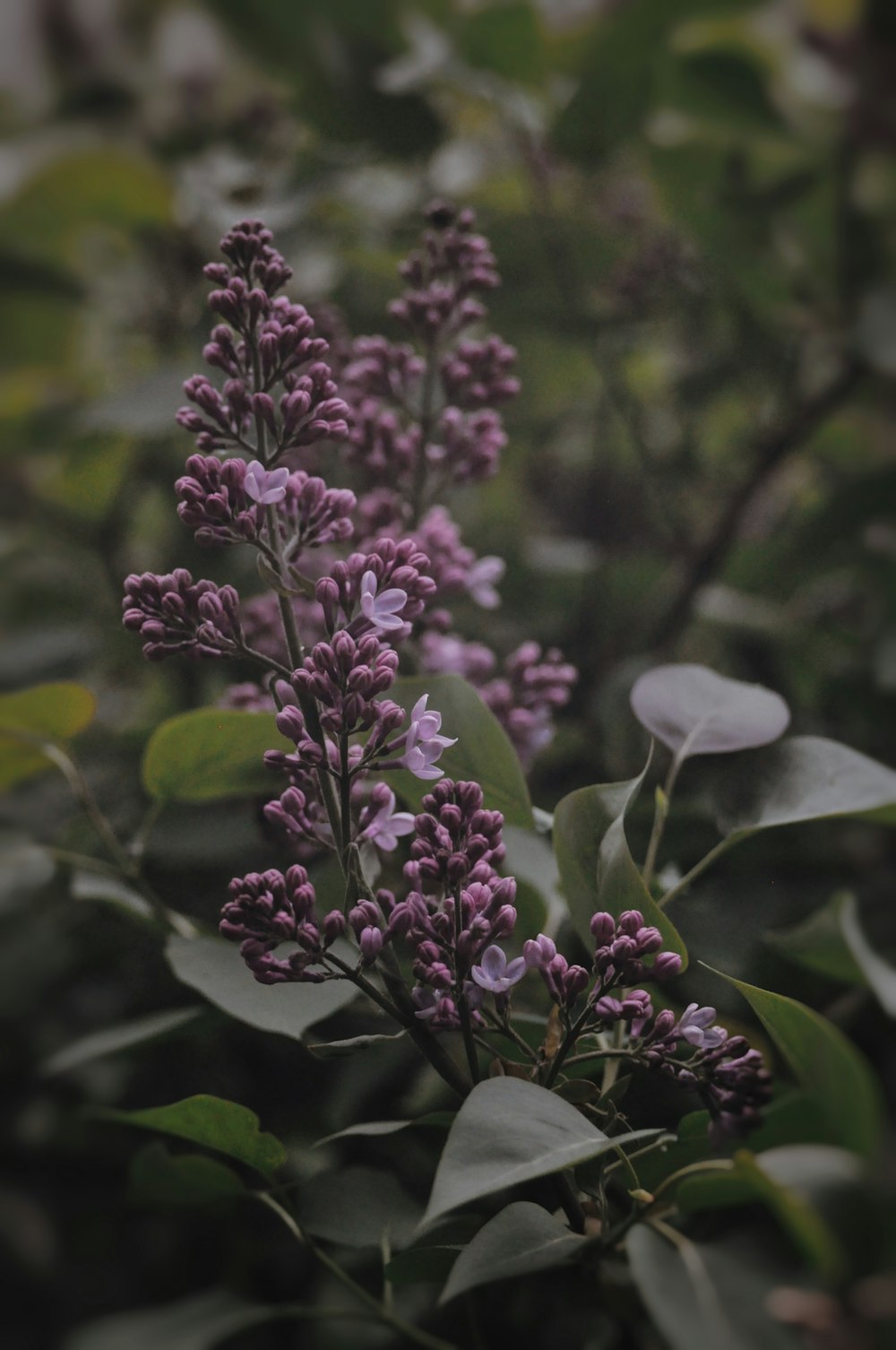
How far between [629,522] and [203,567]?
52 cm

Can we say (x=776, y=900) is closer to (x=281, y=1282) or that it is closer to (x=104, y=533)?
(x=281, y=1282)

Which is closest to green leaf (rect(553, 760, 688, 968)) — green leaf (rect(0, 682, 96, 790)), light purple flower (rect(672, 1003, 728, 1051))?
light purple flower (rect(672, 1003, 728, 1051))

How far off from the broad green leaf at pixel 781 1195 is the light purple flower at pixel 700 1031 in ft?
0.16

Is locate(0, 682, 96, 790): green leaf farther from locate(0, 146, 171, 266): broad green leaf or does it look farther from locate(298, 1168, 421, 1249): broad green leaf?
locate(0, 146, 171, 266): broad green leaf

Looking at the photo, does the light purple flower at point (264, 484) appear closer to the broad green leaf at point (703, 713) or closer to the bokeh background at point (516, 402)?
the broad green leaf at point (703, 713)

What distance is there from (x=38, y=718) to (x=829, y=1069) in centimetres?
52

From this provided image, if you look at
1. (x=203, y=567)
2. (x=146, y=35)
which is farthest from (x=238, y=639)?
(x=146, y=35)

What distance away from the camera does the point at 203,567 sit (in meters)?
1.01

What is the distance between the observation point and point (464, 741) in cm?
54

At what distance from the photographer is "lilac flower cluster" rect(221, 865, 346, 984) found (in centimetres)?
44

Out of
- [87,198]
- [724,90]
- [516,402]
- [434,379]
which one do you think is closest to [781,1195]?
[434,379]

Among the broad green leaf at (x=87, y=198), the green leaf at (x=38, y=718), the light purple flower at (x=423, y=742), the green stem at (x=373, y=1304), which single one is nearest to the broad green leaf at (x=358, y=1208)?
the green stem at (x=373, y=1304)

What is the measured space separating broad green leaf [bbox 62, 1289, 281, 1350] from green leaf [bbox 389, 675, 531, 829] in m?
0.25

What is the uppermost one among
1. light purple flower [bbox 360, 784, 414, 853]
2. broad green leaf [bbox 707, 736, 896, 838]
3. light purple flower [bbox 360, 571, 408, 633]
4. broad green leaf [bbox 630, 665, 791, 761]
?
light purple flower [bbox 360, 571, 408, 633]
